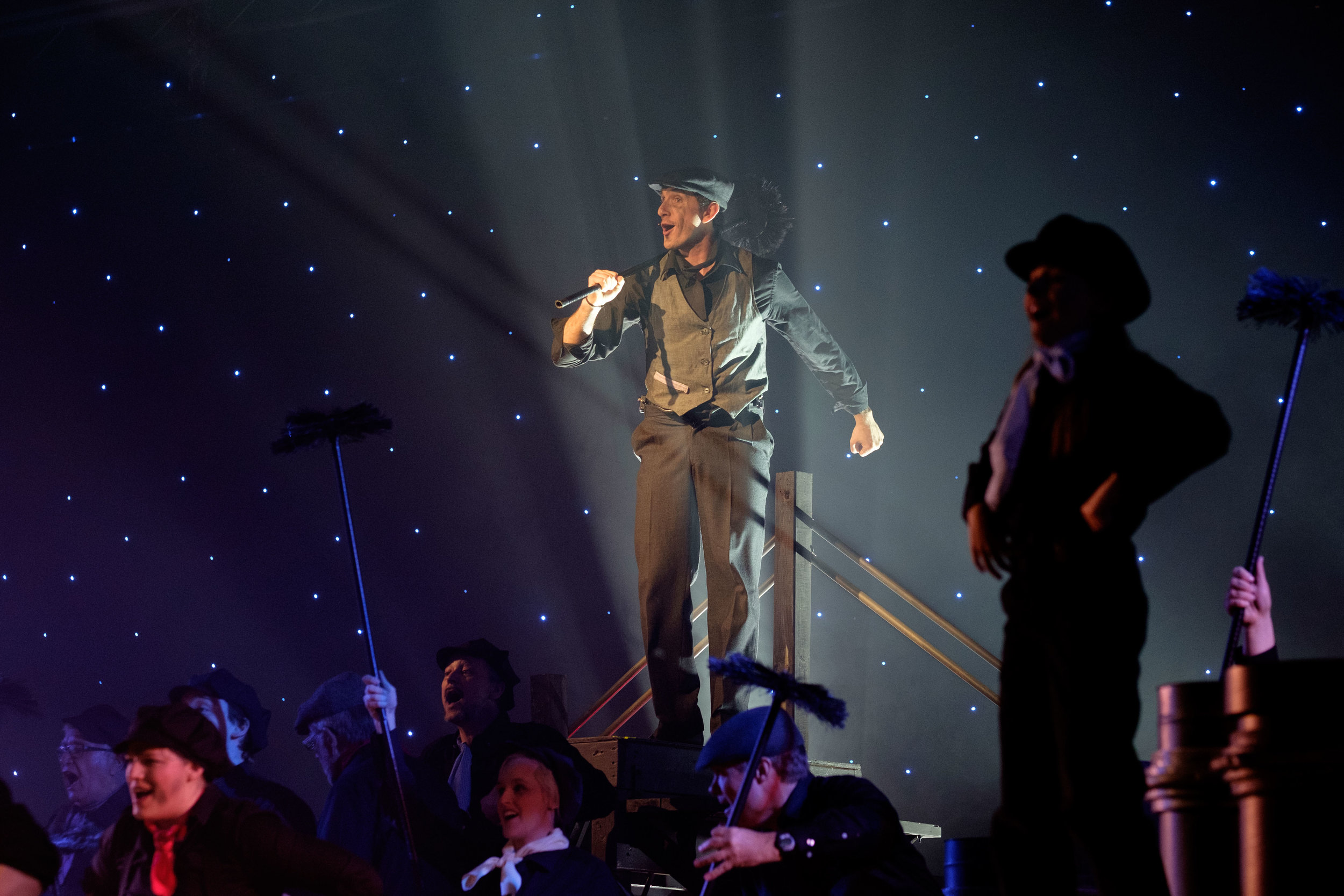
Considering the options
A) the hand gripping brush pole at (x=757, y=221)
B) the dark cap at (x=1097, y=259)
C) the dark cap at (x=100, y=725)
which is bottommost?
the dark cap at (x=100, y=725)

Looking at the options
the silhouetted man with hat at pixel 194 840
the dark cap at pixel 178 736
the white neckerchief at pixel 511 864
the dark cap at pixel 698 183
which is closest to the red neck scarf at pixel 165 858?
the silhouetted man with hat at pixel 194 840

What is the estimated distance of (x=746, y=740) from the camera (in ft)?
11.6

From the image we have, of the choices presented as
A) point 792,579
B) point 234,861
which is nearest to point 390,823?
point 234,861

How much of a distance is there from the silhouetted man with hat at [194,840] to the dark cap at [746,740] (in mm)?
1059

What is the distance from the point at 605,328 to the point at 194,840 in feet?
8.52

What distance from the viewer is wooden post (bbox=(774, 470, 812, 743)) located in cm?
490

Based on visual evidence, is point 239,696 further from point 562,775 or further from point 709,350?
point 709,350

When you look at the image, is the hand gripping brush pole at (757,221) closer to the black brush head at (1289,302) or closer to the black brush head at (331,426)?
the black brush head at (331,426)

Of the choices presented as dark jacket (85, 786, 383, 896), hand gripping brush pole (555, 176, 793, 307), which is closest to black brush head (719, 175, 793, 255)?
hand gripping brush pole (555, 176, 793, 307)

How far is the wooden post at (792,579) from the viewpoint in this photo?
4.90 metres

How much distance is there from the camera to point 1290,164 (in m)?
5.54

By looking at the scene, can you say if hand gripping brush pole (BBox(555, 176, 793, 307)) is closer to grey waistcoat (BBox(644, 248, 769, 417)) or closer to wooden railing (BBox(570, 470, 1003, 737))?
grey waistcoat (BBox(644, 248, 769, 417))

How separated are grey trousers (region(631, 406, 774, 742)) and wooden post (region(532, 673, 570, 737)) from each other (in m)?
0.66

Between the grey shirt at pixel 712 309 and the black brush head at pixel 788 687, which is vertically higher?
the grey shirt at pixel 712 309
